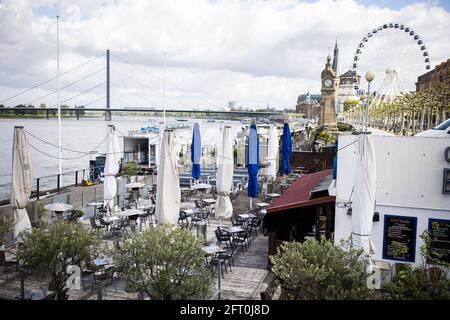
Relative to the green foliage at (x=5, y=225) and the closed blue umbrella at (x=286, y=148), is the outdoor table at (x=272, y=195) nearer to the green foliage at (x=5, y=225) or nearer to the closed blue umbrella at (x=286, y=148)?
the closed blue umbrella at (x=286, y=148)

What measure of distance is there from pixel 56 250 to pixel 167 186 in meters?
2.59

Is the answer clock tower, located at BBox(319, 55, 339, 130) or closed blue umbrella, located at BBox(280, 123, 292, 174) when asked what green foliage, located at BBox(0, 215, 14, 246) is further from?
clock tower, located at BBox(319, 55, 339, 130)

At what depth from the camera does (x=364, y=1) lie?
832 centimetres

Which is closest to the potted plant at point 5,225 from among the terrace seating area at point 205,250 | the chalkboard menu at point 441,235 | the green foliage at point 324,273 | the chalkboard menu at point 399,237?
the terrace seating area at point 205,250

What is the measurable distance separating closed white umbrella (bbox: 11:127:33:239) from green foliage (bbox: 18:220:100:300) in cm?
279

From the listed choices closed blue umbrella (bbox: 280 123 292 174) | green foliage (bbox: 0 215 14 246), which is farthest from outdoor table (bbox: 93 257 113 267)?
closed blue umbrella (bbox: 280 123 292 174)

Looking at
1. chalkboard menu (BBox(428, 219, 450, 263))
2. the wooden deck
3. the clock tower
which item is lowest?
the wooden deck

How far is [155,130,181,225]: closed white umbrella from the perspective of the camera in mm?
7879

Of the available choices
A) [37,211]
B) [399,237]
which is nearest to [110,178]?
[37,211]

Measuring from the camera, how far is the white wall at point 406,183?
7750mm

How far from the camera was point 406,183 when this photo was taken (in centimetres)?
793

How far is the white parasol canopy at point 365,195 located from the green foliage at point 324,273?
123 centimetres

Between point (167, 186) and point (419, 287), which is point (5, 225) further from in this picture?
point (419, 287)
